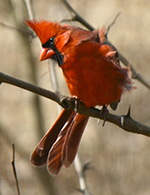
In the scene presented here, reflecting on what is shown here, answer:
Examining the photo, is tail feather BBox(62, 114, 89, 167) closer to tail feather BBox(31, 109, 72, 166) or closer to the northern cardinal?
tail feather BBox(31, 109, 72, 166)

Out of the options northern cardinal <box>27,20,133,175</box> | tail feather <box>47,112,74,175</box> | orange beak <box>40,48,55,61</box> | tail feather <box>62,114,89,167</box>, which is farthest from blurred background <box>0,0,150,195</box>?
orange beak <box>40,48,55,61</box>

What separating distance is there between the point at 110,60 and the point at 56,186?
353cm

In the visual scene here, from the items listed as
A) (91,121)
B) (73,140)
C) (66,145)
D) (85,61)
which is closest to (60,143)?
(66,145)

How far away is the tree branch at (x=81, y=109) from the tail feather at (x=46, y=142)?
0.41 meters

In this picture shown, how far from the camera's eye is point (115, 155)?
596 cm

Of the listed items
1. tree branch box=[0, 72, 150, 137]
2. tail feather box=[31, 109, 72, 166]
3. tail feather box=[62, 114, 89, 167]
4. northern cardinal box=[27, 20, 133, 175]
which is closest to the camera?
tree branch box=[0, 72, 150, 137]

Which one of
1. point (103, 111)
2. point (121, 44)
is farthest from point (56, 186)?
point (103, 111)

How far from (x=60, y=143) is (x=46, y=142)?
0.15 m

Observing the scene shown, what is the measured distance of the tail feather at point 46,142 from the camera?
10.4ft

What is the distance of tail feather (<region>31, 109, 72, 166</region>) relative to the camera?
3.17m

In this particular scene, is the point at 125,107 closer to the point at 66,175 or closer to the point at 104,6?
the point at 66,175

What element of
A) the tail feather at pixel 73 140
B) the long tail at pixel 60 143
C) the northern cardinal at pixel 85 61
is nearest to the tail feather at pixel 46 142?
the long tail at pixel 60 143

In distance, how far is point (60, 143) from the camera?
3342mm

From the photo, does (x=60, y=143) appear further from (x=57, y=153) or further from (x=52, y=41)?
(x=52, y=41)
